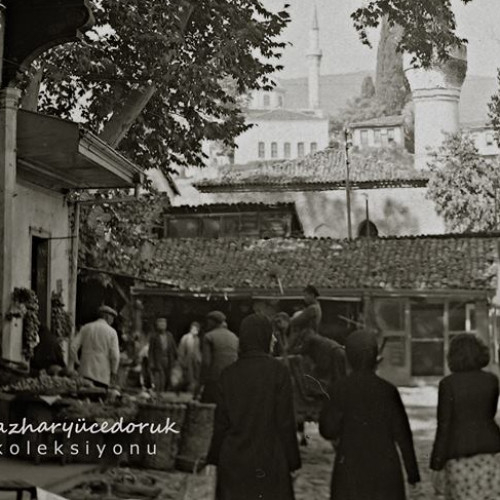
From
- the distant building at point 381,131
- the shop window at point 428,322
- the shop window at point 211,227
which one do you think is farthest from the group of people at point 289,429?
the shop window at point 211,227

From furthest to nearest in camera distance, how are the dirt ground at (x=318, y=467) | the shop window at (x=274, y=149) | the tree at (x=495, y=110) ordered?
1. the shop window at (x=274, y=149)
2. the tree at (x=495, y=110)
3. the dirt ground at (x=318, y=467)

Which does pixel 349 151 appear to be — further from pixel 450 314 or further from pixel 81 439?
pixel 81 439

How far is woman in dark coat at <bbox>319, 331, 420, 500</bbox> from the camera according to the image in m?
4.02

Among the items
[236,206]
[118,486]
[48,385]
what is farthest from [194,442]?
[236,206]

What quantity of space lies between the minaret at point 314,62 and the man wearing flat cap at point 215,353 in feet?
4.58

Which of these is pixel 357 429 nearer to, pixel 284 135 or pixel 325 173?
pixel 284 135

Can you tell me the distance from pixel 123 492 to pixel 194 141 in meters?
4.30

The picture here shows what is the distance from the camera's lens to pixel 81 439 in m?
5.09

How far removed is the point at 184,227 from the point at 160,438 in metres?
2.82

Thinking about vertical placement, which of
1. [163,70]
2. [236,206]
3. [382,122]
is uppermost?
[163,70]

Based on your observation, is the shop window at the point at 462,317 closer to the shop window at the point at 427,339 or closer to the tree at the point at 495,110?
the shop window at the point at 427,339

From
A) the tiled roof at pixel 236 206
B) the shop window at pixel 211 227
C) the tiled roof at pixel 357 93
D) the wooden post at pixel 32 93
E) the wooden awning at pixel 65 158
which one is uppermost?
the wooden post at pixel 32 93

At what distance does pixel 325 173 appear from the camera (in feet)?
22.9

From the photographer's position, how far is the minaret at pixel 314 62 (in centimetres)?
614
